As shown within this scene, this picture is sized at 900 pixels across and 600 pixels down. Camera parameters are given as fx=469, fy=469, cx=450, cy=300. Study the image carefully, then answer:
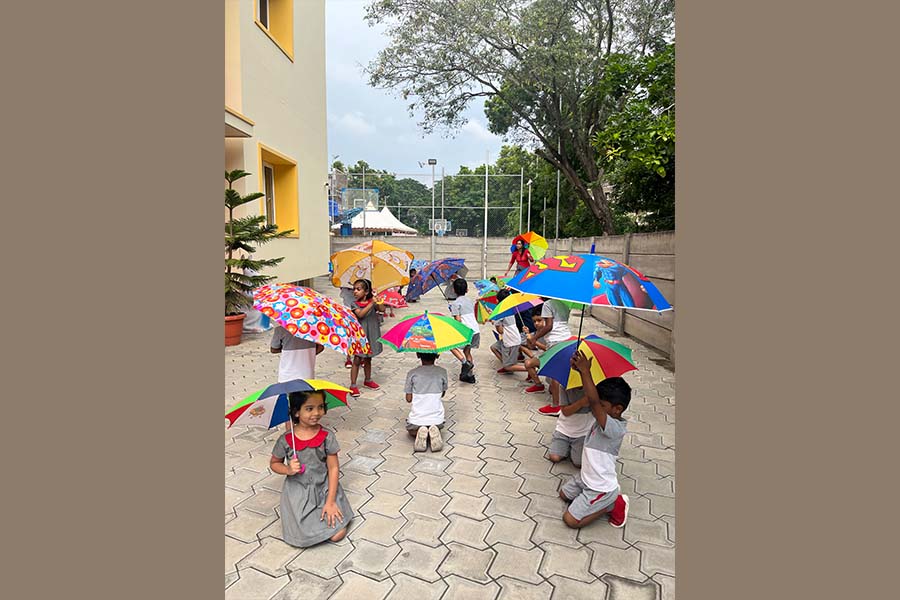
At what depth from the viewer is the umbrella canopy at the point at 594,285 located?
9.00ft

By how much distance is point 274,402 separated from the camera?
9.79 feet

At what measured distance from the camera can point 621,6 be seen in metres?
13.4

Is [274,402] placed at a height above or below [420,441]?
above

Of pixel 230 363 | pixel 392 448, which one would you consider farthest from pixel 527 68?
pixel 392 448

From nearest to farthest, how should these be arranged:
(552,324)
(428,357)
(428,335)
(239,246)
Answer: (428,335)
(428,357)
(552,324)
(239,246)

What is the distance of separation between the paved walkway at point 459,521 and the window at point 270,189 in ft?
25.0

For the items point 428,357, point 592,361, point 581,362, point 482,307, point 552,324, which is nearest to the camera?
point 581,362

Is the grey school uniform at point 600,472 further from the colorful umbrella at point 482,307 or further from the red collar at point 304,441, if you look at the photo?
the colorful umbrella at point 482,307

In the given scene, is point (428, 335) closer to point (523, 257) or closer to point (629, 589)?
point (629, 589)

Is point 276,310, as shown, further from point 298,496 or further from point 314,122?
point 314,122

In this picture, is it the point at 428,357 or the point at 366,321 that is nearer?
the point at 428,357

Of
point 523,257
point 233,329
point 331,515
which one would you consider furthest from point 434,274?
point 331,515

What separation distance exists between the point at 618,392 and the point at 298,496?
2113mm

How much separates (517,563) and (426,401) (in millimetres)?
1770
